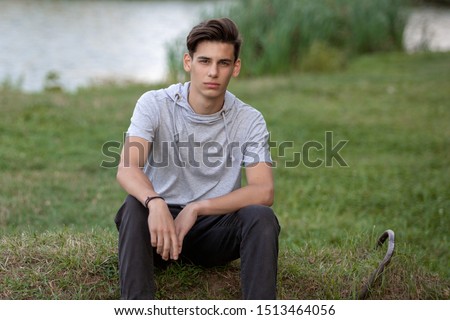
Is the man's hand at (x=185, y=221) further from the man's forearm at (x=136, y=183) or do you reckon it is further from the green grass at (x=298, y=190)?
the green grass at (x=298, y=190)

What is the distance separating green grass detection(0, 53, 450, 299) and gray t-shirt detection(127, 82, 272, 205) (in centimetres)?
39

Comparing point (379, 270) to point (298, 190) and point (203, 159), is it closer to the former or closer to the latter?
point (203, 159)

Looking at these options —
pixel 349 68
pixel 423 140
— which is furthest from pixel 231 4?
pixel 423 140

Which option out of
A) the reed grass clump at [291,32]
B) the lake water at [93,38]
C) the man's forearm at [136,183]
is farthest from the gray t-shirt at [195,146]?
the lake water at [93,38]

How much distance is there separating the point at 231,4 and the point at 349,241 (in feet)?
29.7

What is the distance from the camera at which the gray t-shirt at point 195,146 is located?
3174mm

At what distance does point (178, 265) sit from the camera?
10.6ft

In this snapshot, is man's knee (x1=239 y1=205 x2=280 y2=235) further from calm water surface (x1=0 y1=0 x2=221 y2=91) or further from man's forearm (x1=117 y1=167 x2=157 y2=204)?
calm water surface (x1=0 y1=0 x2=221 y2=91)

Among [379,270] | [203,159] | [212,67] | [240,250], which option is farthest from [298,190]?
[240,250]

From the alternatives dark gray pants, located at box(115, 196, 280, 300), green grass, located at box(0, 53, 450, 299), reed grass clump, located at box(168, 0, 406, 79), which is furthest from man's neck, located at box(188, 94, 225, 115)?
reed grass clump, located at box(168, 0, 406, 79)

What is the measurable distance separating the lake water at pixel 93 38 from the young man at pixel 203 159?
29.4ft

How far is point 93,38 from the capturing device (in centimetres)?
1659

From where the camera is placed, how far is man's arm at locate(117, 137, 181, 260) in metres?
2.79

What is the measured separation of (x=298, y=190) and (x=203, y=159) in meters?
3.00
